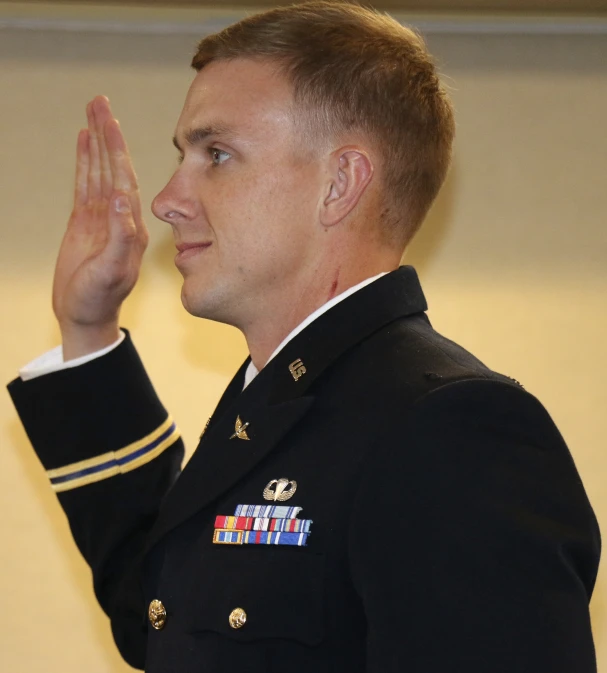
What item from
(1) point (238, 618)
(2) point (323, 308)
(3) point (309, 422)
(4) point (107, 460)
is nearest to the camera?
(1) point (238, 618)

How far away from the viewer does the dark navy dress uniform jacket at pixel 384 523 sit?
2.83 ft

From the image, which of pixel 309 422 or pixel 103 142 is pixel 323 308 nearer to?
pixel 309 422

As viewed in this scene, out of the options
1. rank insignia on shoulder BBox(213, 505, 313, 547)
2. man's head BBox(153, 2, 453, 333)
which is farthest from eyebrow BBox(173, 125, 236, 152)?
rank insignia on shoulder BBox(213, 505, 313, 547)

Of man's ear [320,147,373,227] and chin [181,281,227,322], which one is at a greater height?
man's ear [320,147,373,227]

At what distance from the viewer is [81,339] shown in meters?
1.50

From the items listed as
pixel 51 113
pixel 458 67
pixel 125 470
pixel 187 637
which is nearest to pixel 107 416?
pixel 125 470

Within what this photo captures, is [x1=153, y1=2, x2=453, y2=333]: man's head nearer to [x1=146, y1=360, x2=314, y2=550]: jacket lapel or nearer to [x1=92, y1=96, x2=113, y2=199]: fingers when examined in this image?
[x1=146, y1=360, x2=314, y2=550]: jacket lapel

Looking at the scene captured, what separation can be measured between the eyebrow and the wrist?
0.35m

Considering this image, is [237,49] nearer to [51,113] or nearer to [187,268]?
[187,268]

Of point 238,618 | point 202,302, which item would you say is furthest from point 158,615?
point 202,302

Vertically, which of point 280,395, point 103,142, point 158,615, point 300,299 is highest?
point 103,142

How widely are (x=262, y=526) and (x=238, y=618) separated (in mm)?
94

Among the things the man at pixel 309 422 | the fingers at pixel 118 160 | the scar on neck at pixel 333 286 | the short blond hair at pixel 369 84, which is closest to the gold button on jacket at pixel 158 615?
the man at pixel 309 422

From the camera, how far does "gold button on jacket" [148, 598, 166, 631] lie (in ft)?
3.65
